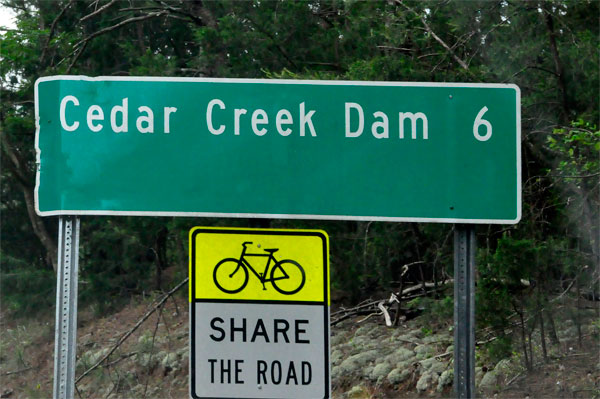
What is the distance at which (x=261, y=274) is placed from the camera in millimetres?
3256

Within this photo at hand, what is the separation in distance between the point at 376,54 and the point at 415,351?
11.8ft

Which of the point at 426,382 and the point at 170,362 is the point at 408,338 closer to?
the point at 426,382

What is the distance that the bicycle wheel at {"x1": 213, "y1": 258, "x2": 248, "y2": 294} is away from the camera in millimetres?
3266

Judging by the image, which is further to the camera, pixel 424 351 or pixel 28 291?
pixel 28 291

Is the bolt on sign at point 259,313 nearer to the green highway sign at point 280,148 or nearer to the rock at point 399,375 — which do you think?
the green highway sign at point 280,148

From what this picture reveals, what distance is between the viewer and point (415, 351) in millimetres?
10422

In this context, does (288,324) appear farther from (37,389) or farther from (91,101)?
(37,389)

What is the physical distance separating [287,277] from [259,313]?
0.17 m

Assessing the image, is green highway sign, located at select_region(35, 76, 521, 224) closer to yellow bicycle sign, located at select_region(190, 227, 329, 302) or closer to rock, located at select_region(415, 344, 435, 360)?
yellow bicycle sign, located at select_region(190, 227, 329, 302)

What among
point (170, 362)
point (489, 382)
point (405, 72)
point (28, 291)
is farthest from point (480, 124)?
point (28, 291)

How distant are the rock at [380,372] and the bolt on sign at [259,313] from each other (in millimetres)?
7263

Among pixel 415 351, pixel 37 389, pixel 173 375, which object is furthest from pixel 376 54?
pixel 37 389

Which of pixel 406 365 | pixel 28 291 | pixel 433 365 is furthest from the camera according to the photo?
pixel 28 291

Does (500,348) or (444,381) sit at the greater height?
(500,348)
